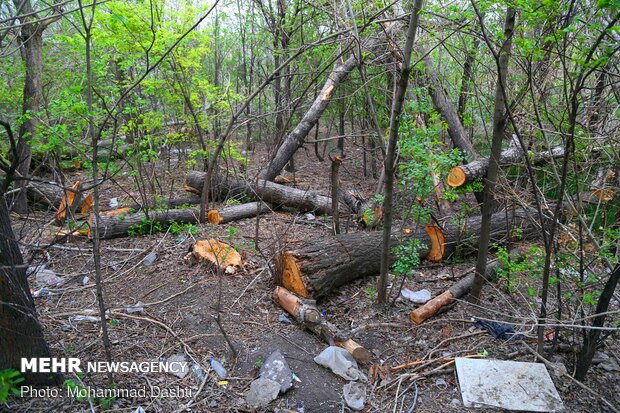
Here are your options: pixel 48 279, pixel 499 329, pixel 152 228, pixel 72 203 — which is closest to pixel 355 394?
pixel 499 329

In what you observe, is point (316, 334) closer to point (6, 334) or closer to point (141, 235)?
point (6, 334)

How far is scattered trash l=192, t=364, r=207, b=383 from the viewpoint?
2.84 m

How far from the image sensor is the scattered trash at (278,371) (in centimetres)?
281

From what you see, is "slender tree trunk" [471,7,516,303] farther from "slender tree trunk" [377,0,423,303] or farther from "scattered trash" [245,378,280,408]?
"scattered trash" [245,378,280,408]

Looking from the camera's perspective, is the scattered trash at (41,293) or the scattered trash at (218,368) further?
the scattered trash at (41,293)

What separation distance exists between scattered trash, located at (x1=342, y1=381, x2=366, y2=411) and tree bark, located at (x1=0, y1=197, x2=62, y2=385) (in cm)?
190

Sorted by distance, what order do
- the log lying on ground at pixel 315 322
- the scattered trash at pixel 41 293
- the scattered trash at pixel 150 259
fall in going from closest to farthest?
the log lying on ground at pixel 315 322 → the scattered trash at pixel 41 293 → the scattered trash at pixel 150 259

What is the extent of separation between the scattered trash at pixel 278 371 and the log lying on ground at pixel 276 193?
355cm

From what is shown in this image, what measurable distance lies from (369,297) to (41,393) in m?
2.77

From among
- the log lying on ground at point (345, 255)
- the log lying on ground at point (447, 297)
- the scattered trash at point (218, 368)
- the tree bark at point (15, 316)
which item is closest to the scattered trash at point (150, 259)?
the log lying on ground at point (345, 255)

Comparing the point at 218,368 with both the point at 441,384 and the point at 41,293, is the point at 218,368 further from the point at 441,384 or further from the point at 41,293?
the point at 41,293

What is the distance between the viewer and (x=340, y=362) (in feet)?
9.93

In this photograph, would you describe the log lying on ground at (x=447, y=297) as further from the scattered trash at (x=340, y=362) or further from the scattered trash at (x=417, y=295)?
the scattered trash at (x=340, y=362)

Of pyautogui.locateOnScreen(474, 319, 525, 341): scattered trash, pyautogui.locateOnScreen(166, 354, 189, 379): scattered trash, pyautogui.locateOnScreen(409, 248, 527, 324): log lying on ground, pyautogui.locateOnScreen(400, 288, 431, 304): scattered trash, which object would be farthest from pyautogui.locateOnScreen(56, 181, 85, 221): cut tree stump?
pyautogui.locateOnScreen(474, 319, 525, 341): scattered trash
